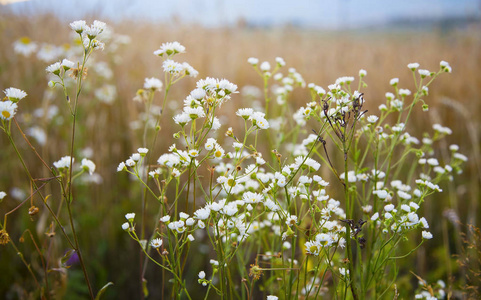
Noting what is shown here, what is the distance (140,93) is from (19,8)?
11.3 ft

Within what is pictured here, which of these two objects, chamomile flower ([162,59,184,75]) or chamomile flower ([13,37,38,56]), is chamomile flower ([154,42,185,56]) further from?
chamomile flower ([13,37,38,56])

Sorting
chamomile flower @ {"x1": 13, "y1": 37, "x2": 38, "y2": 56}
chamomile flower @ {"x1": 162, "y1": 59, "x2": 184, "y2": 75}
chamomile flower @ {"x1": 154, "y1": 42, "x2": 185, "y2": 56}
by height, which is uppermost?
chamomile flower @ {"x1": 13, "y1": 37, "x2": 38, "y2": 56}

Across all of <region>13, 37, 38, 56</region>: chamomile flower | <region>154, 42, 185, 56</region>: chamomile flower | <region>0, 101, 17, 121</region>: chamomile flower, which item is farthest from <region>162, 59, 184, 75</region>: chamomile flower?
<region>13, 37, 38, 56</region>: chamomile flower

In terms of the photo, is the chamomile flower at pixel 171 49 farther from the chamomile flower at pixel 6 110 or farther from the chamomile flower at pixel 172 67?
the chamomile flower at pixel 6 110

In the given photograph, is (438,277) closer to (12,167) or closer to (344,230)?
(344,230)

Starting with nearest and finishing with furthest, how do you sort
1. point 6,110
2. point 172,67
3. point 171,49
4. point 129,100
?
point 6,110 < point 172,67 < point 171,49 < point 129,100

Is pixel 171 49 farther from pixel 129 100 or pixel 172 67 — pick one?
pixel 129 100

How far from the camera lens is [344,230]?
116 cm

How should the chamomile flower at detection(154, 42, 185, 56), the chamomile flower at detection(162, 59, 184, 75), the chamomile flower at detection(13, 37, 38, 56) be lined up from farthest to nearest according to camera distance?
the chamomile flower at detection(13, 37, 38, 56) < the chamomile flower at detection(154, 42, 185, 56) < the chamomile flower at detection(162, 59, 184, 75)

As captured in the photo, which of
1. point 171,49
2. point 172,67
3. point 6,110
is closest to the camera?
point 6,110

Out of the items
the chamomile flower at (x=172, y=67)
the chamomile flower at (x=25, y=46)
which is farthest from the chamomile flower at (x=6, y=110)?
the chamomile flower at (x=25, y=46)

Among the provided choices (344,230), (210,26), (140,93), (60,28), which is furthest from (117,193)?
(210,26)

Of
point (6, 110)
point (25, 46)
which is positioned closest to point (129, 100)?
point (25, 46)

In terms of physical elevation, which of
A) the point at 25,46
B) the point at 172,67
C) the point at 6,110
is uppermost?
the point at 25,46
